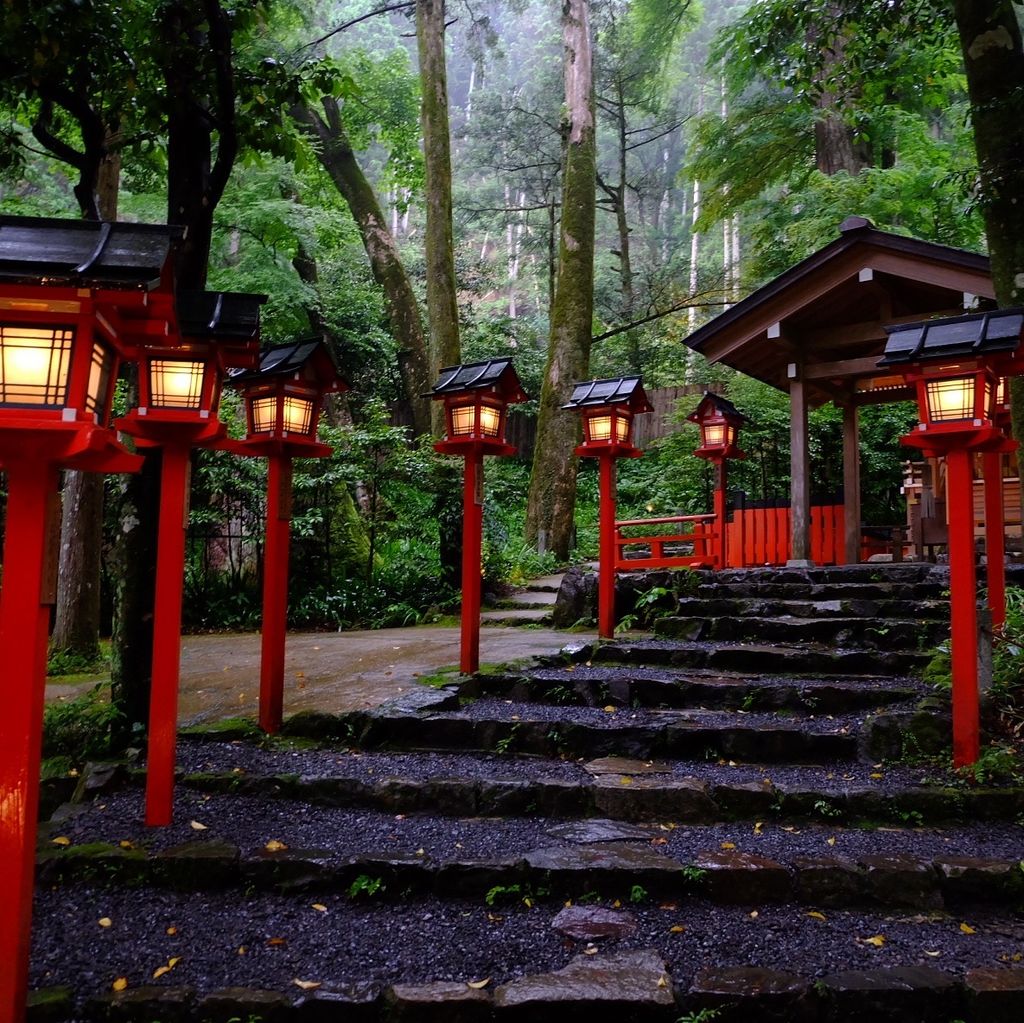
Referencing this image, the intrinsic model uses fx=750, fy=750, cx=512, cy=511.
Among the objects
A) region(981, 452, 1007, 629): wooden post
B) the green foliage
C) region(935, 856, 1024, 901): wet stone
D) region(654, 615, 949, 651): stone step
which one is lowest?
region(935, 856, 1024, 901): wet stone

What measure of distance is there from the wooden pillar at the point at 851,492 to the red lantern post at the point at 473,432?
644 centimetres

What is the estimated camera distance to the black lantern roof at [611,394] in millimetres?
7047

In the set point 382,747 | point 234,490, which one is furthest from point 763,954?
point 234,490

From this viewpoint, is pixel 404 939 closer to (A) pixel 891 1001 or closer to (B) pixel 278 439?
(A) pixel 891 1001

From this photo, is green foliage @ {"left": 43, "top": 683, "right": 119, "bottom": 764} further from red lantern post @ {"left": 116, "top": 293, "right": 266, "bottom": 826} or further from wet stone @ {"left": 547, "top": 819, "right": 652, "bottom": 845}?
wet stone @ {"left": 547, "top": 819, "right": 652, "bottom": 845}

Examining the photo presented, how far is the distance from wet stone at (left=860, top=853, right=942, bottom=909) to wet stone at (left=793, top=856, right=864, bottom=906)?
6 centimetres

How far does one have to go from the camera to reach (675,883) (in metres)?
3.38

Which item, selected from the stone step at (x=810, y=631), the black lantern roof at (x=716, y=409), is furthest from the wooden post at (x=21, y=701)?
the black lantern roof at (x=716, y=409)

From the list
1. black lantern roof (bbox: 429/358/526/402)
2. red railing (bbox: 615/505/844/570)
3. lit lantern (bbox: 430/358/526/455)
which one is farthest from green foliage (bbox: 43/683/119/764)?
red railing (bbox: 615/505/844/570)

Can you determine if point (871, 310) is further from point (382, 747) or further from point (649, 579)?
point (382, 747)

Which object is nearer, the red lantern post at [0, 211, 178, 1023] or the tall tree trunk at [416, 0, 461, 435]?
the red lantern post at [0, 211, 178, 1023]

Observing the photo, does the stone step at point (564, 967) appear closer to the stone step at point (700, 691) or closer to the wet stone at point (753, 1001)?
the wet stone at point (753, 1001)

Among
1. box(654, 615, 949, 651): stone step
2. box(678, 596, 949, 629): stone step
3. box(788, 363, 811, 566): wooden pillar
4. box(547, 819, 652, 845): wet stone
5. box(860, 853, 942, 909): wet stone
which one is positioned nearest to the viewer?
box(860, 853, 942, 909): wet stone

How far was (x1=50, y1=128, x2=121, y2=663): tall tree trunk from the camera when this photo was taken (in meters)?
7.46
